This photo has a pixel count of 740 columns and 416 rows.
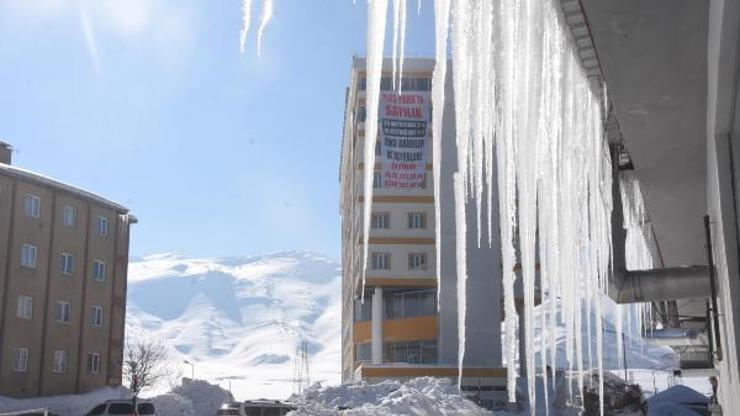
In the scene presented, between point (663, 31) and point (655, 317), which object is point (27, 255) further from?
point (663, 31)

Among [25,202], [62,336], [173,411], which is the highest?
[25,202]

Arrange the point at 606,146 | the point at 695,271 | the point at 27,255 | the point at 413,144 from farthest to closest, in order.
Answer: the point at 413,144
the point at 27,255
the point at 695,271
the point at 606,146

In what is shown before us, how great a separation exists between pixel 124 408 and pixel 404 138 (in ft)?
90.3

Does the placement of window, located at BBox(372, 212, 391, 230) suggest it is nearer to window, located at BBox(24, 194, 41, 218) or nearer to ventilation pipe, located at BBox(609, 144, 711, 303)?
window, located at BBox(24, 194, 41, 218)

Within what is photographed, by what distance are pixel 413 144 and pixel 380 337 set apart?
1337cm

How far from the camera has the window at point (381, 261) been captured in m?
55.2

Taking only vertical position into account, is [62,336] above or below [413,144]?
below

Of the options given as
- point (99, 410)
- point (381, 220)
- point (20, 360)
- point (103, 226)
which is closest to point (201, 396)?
point (103, 226)

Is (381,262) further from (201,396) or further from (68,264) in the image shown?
(68,264)

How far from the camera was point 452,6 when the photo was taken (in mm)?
6301

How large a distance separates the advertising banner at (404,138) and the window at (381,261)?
4.67 m

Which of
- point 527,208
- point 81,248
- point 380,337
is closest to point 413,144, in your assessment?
point 380,337

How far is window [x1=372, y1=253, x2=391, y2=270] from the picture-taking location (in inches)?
2174

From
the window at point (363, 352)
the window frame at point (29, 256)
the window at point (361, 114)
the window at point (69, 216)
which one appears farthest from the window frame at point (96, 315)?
the window at point (361, 114)
